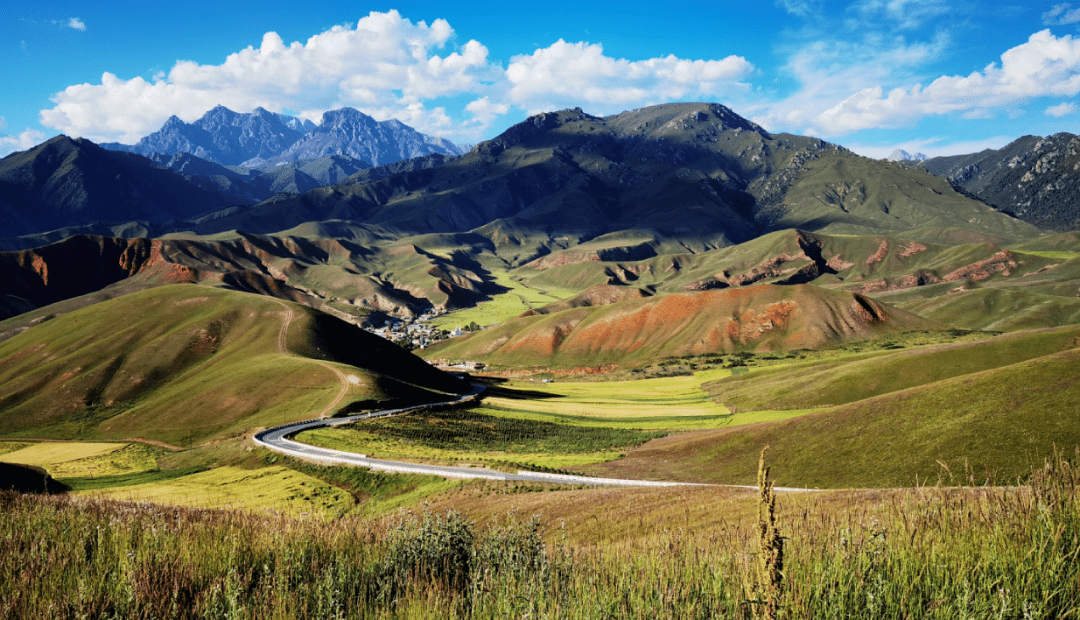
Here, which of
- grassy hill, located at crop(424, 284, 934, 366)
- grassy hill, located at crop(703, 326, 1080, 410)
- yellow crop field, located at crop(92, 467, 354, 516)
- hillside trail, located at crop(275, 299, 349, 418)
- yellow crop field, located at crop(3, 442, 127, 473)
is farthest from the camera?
grassy hill, located at crop(424, 284, 934, 366)

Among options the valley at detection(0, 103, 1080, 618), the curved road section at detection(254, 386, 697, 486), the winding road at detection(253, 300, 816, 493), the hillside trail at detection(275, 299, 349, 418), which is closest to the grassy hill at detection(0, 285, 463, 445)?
the hillside trail at detection(275, 299, 349, 418)

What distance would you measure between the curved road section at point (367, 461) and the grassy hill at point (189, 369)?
758 cm

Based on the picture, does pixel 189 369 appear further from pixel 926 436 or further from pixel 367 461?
pixel 926 436

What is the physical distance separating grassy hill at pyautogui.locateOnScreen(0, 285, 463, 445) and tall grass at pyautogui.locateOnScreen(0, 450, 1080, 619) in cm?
8678

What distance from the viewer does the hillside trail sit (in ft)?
293

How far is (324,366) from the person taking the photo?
104812 mm

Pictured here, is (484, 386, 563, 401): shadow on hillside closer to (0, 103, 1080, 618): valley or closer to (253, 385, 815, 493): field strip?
(0, 103, 1080, 618): valley

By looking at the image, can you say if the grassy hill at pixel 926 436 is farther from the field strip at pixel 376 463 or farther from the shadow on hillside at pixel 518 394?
the shadow on hillside at pixel 518 394

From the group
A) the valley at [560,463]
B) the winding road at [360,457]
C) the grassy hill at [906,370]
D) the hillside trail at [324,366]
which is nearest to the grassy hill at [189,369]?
the hillside trail at [324,366]

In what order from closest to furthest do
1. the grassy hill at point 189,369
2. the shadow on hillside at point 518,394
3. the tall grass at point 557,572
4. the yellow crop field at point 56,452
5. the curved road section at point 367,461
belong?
1. the tall grass at point 557,572
2. the curved road section at point 367,461
3. the yellow crop field at point 56,452
4. the grassy hill at point 189,369
5. the shadow on hillside at point 518,394

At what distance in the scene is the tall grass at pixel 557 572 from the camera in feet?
18.0

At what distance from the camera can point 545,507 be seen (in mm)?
31250

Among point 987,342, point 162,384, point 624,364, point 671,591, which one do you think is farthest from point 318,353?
point 671,591

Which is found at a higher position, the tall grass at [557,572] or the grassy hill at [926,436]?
the tall grass at [557,572]
